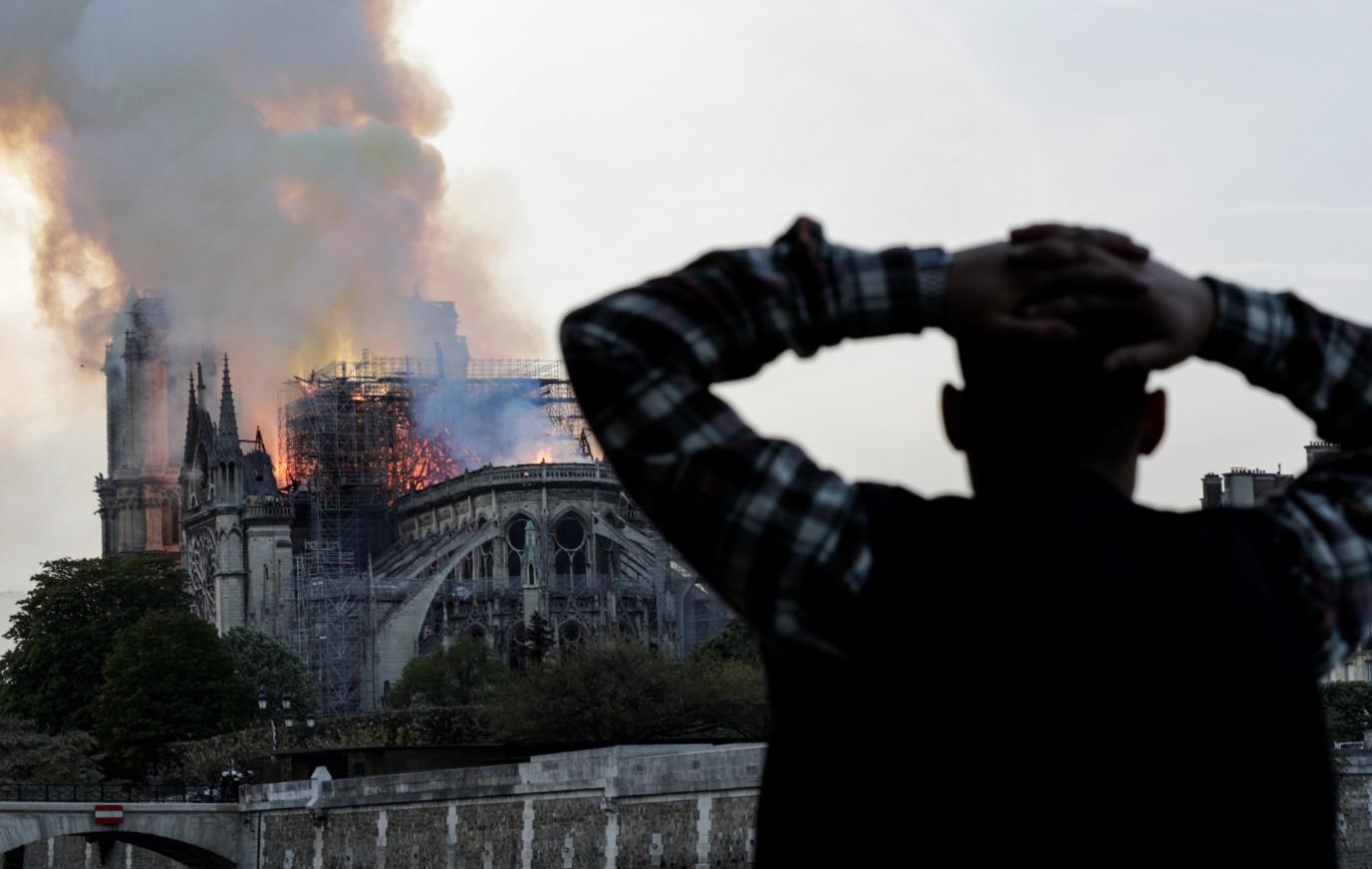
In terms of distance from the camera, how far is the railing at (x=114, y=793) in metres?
61.5

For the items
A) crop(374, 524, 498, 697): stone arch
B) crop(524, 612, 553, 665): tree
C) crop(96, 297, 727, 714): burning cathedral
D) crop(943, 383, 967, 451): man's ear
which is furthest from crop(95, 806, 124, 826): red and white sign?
crop(943, 383, 967, 451): man's ear

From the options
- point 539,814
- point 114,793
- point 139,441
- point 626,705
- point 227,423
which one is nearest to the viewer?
point 539,814

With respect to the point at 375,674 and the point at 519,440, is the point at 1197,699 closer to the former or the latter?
the point at 375,674

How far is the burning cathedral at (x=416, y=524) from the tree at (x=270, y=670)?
476 centimetres

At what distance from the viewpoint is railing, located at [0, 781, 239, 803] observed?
202ft

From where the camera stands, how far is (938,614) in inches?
116

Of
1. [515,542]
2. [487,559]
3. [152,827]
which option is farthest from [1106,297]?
[515,542]

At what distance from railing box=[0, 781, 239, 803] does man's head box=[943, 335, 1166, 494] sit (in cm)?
5896

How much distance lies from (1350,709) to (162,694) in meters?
36.9

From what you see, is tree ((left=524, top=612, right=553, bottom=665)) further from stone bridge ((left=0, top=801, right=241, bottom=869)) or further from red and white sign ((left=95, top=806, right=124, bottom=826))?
red and white sign ((left=95, top=806, right=124, bottom=826))

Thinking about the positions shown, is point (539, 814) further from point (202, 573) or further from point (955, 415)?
point (202, 573)

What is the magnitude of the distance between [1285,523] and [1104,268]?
0.49 meters

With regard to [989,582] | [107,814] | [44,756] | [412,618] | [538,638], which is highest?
[412,618]

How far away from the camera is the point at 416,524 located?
108938 millimetres
